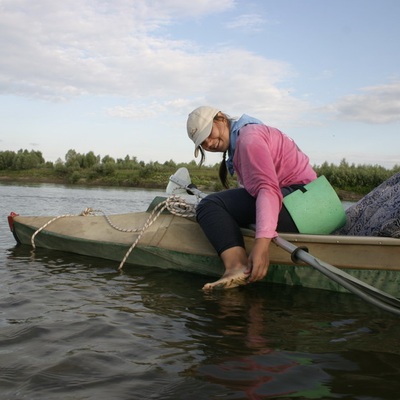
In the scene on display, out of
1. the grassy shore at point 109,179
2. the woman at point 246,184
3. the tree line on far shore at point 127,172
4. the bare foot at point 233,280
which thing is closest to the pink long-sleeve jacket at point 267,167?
the woman at point 246,184

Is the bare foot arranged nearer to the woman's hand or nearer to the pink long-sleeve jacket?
the woman's hand

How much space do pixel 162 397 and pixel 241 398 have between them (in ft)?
1.10

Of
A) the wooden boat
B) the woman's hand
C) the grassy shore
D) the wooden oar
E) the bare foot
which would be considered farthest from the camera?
the grassy shore

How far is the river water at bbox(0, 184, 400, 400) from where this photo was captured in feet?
7.22

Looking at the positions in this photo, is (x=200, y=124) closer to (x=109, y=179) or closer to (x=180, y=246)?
(x=180, y=246)

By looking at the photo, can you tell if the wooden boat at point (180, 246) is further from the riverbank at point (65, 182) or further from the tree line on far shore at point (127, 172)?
the riverbank at point (65, 182)

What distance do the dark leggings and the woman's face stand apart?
1.20 feet

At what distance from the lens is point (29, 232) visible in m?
6.01

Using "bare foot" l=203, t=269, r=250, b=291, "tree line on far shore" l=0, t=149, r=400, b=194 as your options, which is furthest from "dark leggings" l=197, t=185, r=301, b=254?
"tree line on far shore" l=0, t=149, r=400, b=194

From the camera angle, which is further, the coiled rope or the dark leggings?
the coiled rope

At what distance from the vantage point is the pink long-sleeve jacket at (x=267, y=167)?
140 inches

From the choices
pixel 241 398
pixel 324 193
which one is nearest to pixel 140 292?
pixel 324 193

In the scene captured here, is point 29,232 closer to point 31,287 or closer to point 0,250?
point 0,250

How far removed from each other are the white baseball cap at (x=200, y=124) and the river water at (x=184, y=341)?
4.08 feet
